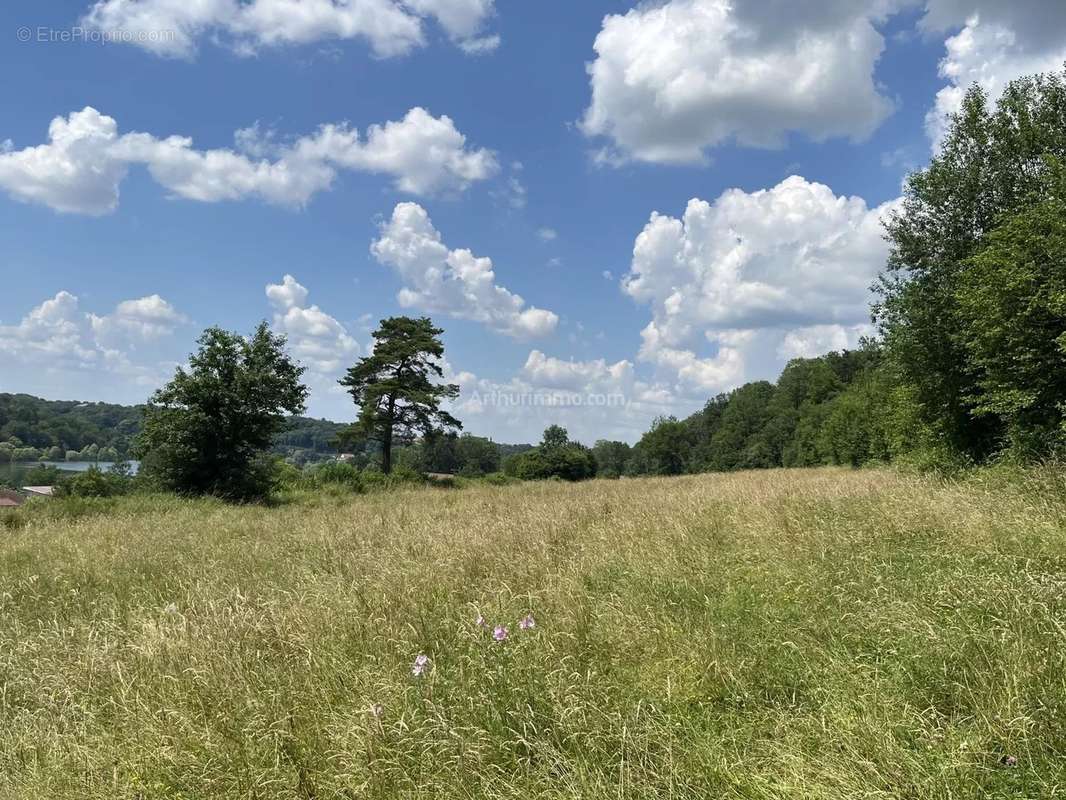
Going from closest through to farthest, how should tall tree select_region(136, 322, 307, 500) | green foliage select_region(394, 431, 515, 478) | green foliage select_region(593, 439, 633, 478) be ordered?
tall tree select_region(136, 322, 307, 500) → green foliage select_region(394, 431, 515, 478) → green foliage select_region(593, 439, 633, 478)

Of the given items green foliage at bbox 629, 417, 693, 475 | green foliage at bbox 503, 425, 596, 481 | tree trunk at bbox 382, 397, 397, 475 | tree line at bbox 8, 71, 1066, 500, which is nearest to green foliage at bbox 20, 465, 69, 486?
tree trunk at bbox 382, 397, 397, 475

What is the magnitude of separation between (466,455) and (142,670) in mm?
104082

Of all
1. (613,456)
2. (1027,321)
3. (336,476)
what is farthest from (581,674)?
(613,456)

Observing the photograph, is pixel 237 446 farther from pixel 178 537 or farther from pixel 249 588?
pixel 249 588

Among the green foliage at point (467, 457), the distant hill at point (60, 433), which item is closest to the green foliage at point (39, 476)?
the distant hill at point (60, 433)

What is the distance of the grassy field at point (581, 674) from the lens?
2297 millimetres

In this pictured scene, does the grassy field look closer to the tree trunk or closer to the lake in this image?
the tree trunk

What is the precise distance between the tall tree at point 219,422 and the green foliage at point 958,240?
2135 cm

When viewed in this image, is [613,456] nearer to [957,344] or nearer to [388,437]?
[388,437]

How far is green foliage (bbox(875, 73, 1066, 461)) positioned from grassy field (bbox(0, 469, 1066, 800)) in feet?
41.9

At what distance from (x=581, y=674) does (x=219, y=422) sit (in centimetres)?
2024

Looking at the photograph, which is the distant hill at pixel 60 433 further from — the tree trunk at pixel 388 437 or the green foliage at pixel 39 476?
the tree trunk at pixel 388 437

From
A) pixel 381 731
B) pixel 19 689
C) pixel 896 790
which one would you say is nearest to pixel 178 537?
pixel 19 689

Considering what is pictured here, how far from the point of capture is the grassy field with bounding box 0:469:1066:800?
90.4 inches
